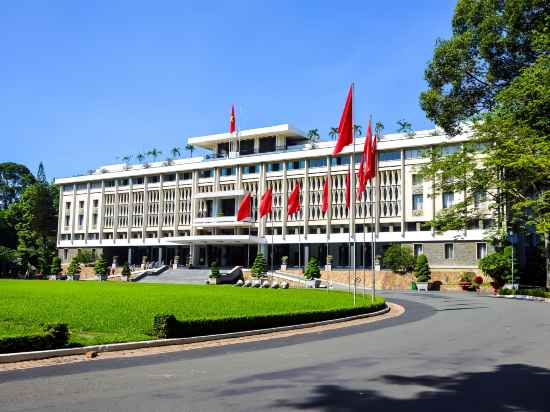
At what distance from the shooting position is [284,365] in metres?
11.5

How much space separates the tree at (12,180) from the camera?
111m

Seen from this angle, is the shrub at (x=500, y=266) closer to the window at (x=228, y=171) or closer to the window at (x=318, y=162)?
the window at (x=318, y=162)

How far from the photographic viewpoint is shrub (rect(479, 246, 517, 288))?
4769 cm

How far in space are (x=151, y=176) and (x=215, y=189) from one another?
1207 cm

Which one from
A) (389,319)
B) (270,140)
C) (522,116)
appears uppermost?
(270,140)

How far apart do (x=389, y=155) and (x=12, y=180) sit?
7951 cm

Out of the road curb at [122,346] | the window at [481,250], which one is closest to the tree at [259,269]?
the window at [481,250]

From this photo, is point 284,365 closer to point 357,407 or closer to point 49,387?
point 357,407

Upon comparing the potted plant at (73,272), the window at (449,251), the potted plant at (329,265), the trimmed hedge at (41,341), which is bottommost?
the potted plant at (73,272)

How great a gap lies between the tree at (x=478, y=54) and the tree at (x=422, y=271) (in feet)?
47.8

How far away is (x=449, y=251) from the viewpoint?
194 feet

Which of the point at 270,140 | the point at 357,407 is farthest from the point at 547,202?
the point at 270,140

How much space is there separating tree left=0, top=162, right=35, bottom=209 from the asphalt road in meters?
108

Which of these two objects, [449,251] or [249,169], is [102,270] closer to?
[249,169]
